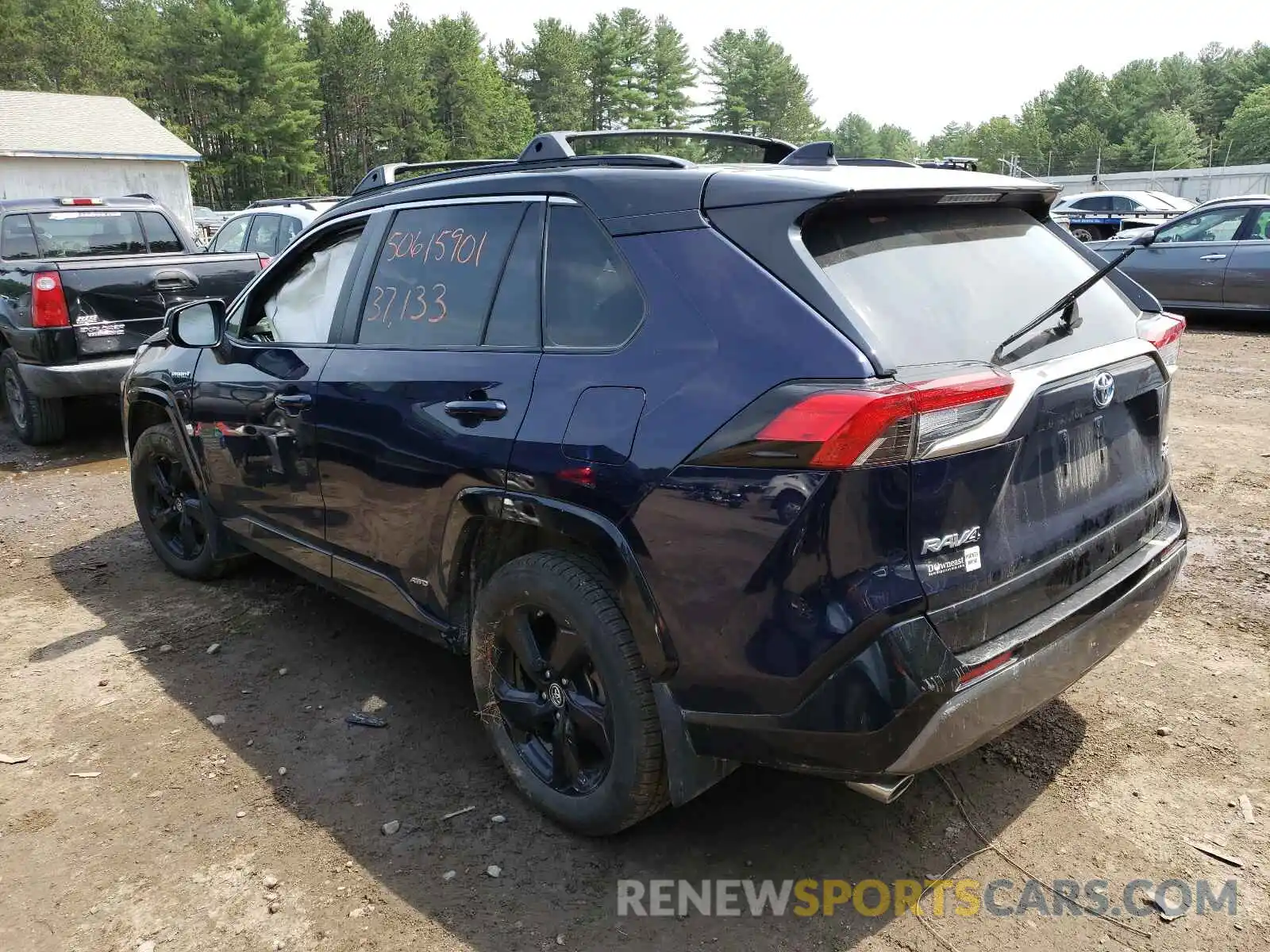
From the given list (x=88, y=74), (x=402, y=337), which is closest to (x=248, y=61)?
(x=88, y=74)

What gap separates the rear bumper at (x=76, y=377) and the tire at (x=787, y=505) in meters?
6.48

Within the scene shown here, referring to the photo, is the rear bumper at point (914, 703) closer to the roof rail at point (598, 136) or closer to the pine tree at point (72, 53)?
the roof rail at point (598, 136)

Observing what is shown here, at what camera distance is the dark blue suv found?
83.2 inches

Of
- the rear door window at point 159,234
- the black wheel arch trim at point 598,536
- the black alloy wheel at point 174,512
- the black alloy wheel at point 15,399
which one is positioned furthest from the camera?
the rear door window at point 159,234

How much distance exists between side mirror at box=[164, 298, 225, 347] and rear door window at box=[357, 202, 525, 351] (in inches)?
44.3

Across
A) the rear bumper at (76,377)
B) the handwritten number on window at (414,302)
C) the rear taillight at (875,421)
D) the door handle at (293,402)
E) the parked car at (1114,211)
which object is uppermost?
the parked car at (1114,211)

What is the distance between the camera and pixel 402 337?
10.7 feet

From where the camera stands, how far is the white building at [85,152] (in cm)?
3400

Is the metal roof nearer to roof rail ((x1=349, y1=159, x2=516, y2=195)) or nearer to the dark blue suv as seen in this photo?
A: roof rail ((x1=349, y1=159, x2=516, y2=195))

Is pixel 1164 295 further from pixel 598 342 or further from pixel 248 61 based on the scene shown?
pixel 248 61

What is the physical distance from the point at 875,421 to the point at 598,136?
1.88 metres

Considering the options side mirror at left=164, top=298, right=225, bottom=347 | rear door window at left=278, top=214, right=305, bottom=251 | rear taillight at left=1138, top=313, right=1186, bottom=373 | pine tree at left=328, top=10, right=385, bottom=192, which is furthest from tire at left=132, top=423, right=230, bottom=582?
pine tree at left=328, top=10, right=385, bottom=192

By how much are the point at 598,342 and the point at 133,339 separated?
6075 mm

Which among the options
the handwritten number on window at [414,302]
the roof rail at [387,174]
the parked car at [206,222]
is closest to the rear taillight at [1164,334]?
the handwritten number on window at [414,302]
